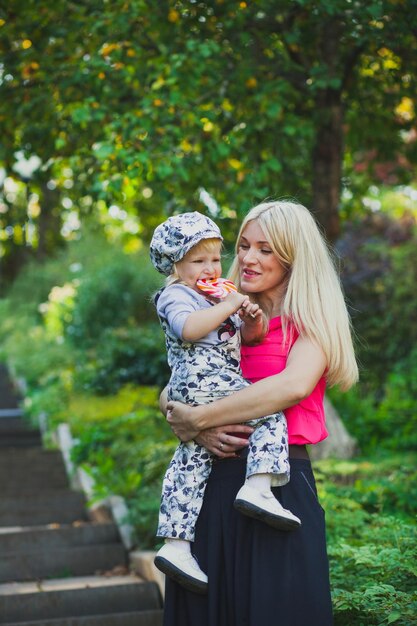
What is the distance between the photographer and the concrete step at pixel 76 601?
18.4ft

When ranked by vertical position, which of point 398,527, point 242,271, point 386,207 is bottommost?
point 386,207

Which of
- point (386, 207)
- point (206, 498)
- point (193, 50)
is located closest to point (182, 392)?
point (206, 498)

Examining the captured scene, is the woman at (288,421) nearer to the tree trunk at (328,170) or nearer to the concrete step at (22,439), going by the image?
the tree trunk at (328,170)

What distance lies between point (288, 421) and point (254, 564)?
484mm

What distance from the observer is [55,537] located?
22.9 feet

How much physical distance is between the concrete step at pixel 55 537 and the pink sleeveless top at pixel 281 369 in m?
4.21

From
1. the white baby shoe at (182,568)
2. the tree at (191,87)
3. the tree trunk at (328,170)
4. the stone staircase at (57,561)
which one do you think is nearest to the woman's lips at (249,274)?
the white baby shoe at (182,568)

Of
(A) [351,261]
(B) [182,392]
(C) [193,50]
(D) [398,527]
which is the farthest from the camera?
(A) [351,261]

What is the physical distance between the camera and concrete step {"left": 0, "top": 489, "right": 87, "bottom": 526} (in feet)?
25.0

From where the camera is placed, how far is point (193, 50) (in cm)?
621

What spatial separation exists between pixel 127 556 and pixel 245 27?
164 inches

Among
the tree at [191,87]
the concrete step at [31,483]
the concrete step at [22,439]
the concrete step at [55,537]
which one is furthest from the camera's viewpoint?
the concrete step at [22,439]

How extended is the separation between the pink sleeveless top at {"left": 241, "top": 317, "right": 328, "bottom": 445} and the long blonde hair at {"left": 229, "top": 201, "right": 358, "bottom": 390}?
2.5 inches

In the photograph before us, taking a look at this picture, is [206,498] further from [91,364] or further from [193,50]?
[91,364]
